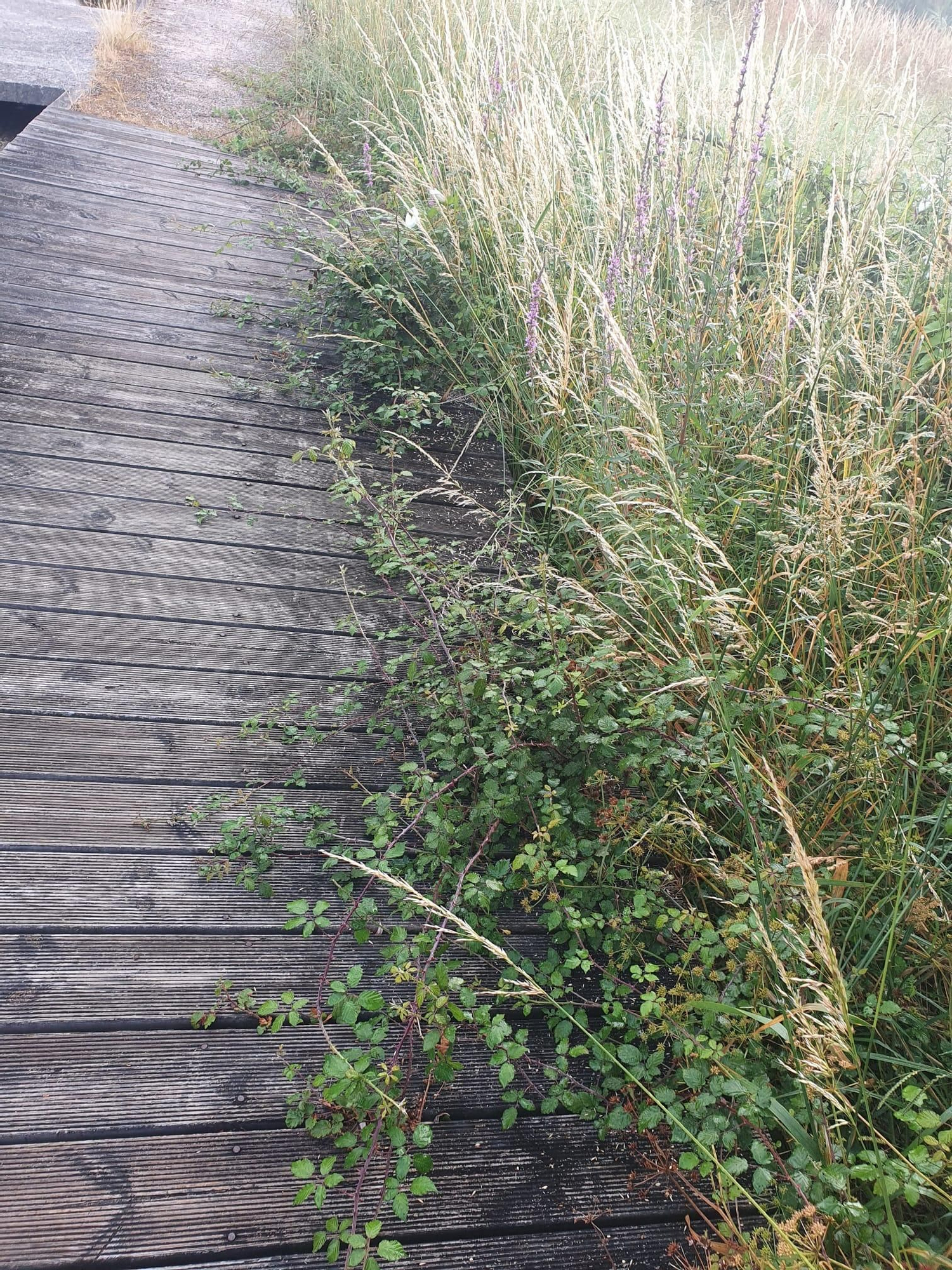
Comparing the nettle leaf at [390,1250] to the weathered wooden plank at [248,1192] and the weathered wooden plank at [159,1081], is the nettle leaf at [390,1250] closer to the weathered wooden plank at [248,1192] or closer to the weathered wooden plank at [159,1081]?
the weathered wooden plank at [248,1192]

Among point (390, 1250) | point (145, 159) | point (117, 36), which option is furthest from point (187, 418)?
point (117, 36)

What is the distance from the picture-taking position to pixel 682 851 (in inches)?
66.1

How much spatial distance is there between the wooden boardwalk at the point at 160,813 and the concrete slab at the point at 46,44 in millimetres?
4022

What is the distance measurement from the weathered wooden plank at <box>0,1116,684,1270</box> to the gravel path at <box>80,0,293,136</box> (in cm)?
632

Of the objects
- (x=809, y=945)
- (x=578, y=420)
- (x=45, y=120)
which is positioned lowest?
(x=809, y=945)

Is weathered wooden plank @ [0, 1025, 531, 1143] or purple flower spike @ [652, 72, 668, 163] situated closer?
weathered wooden plank @ [0, 1025, 531, 1143]

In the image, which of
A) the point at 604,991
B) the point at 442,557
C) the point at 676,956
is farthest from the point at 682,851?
the point at 442,557

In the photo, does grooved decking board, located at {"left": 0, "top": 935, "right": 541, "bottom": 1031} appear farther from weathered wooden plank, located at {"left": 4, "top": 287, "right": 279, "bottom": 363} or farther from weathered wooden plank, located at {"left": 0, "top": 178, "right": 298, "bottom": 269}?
weathered wooden plank, located at {"left": 0, "top": 178, "right": 298, "bottom": 269}

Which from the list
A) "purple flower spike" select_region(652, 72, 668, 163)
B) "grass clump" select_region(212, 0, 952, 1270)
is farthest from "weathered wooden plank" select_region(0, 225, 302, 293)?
"purple flower spike" select_region(652, 72, 668, 163)

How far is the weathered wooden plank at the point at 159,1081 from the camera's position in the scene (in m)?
1.28

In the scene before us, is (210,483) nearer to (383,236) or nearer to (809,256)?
(383,236)

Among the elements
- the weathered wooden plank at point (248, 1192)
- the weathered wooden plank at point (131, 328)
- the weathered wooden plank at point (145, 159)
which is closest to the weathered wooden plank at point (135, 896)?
the weathered wooden plank at point (248, 1192)

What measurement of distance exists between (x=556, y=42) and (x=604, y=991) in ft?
14.9

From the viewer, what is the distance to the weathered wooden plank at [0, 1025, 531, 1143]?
1.28 m
